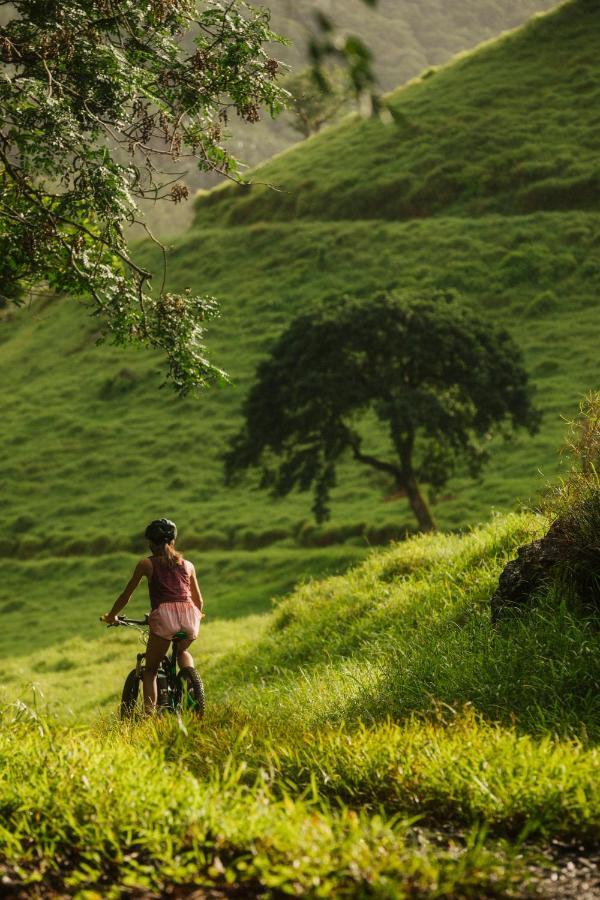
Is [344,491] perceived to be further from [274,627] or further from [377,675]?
[377,675]

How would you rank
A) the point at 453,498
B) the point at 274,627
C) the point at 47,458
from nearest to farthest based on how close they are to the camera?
the point at 274,627, the point at 453,498, the point at 47,458

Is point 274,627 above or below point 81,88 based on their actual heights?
below

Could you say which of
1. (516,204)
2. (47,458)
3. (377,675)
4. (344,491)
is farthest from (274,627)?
(516,204)

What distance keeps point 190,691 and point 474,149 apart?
6701cm

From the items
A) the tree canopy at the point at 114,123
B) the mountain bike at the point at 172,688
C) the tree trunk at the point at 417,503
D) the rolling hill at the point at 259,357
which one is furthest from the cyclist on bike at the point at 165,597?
the tree trunk at the point at 417,503

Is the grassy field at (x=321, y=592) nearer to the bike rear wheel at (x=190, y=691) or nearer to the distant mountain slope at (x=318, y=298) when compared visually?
the distant mountain slope at (x=318, y=298)

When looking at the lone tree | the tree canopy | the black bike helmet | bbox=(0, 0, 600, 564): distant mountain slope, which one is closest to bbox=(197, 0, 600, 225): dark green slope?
bbox=(0, 0, 600, 564): distant mountain slope

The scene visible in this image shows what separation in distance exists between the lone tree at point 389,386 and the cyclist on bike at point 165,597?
2267 centimetres

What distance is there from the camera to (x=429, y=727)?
6.14 m

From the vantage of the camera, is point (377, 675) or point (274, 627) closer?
point (377, 675)

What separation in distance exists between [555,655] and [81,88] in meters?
8.67

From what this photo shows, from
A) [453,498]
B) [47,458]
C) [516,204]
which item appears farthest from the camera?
[516,204]

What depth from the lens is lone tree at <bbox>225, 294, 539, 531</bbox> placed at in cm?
3253

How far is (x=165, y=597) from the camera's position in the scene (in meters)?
9.30
